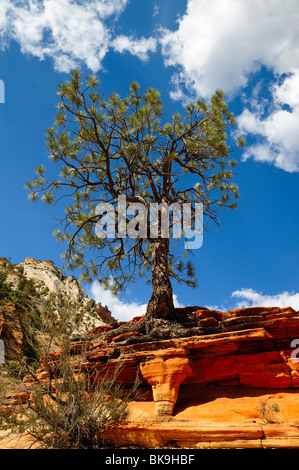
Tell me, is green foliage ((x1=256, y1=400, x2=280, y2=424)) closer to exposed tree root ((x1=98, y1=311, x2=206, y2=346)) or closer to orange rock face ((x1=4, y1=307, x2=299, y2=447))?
orange rock face ((x1=4, y1=307, x2=299, y2=447))

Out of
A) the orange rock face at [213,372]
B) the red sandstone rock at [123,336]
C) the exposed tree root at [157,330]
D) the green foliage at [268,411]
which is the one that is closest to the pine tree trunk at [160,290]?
the exposed tree root at [157,330]

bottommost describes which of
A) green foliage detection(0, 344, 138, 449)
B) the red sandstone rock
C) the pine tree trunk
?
green foliage detection(0, 344, 138, 449)

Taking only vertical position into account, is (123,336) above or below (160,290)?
below

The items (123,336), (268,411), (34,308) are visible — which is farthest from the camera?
(34,308)

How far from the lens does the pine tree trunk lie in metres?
7.75

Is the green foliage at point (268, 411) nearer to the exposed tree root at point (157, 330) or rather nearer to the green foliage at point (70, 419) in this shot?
the exposed tree root at point (157, 330)

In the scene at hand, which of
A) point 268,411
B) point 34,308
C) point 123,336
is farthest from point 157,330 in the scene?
point 34,308

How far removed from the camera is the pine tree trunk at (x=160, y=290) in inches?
305

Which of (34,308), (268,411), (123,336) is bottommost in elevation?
(268,411)

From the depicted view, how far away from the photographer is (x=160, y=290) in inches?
318

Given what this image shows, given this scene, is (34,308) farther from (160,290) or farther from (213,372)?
(213,372)

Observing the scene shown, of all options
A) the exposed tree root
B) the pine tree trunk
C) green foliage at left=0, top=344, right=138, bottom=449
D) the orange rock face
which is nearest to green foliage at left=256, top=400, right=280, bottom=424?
the orange rock face

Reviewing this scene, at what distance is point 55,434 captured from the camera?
4824 millimetres
